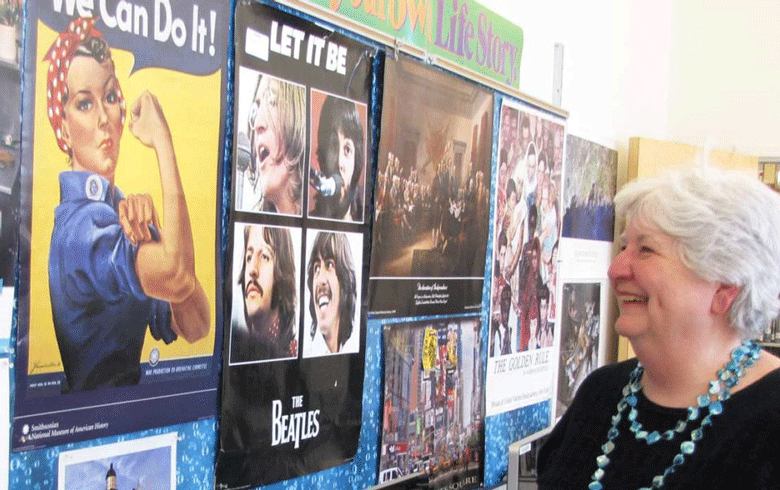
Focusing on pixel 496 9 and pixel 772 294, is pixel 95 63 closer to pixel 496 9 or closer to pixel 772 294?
pixel 772 294

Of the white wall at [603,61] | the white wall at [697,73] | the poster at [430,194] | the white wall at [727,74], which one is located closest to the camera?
the poster at [430,194]

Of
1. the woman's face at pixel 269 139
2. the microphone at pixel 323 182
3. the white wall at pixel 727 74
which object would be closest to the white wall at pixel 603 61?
the white wall at pixel 727 74

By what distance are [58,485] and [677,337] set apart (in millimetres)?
1220

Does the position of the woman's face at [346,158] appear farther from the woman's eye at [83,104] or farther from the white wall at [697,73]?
the white wall at [697,73]

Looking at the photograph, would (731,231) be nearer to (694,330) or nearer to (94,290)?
(694,330)

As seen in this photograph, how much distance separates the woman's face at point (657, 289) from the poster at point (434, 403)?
34.4 inches

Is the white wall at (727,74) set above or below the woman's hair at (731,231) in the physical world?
above

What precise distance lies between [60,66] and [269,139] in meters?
0.58

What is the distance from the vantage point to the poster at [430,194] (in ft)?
8.26

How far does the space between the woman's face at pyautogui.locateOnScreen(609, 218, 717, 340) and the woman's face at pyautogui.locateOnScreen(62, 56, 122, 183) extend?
104 centimetres

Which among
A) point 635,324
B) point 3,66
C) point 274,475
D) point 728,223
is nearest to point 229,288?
point 274,475

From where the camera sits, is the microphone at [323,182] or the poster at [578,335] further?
the poster at [578,335]

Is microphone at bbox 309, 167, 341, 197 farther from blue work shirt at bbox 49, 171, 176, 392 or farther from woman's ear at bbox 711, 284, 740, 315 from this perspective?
woman's ear at bbox 711, 284, 740, 315

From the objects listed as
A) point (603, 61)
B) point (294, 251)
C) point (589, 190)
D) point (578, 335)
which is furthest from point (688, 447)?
point (603, 61)
